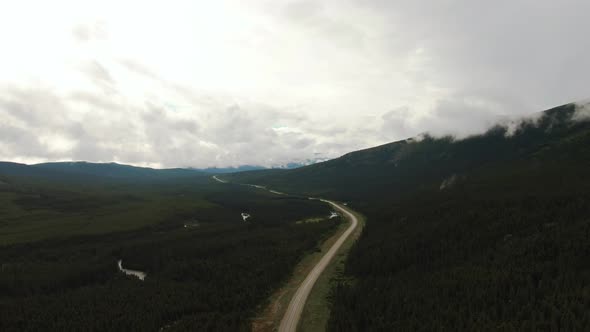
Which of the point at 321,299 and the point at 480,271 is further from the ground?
the point at 480,271

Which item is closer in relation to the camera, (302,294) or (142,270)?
(302,294)

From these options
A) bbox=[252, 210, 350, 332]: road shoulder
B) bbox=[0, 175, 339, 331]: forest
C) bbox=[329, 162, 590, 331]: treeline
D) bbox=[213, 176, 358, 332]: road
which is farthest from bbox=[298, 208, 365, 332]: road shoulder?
bbox=[0, 175, 339, 331]: forest

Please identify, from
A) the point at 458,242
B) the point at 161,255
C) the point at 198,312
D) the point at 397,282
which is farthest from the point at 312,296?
the point at 161,255

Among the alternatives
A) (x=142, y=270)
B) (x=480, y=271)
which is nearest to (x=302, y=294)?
(x=480, y=271)

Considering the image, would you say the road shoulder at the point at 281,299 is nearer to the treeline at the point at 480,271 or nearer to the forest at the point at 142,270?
the forest at the point at 142,270

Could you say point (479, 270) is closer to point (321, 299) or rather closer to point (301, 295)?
point (321, 299)

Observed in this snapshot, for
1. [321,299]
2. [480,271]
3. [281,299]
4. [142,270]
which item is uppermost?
[480,271]

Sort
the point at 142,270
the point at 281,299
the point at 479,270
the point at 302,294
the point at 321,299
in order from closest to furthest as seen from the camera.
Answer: the point at 479,270 < the point at 321,299 < the point at 281,299 < the point at 302,294 < the point at 142,270

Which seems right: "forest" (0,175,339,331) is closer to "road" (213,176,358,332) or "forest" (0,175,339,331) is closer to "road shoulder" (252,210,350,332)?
"road shoulder" (252,210,350,332)

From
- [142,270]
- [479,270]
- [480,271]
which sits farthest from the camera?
[142,270]

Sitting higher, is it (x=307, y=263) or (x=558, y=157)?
(x=558, y=157)

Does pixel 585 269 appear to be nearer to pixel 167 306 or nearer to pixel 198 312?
pixel 198 312
